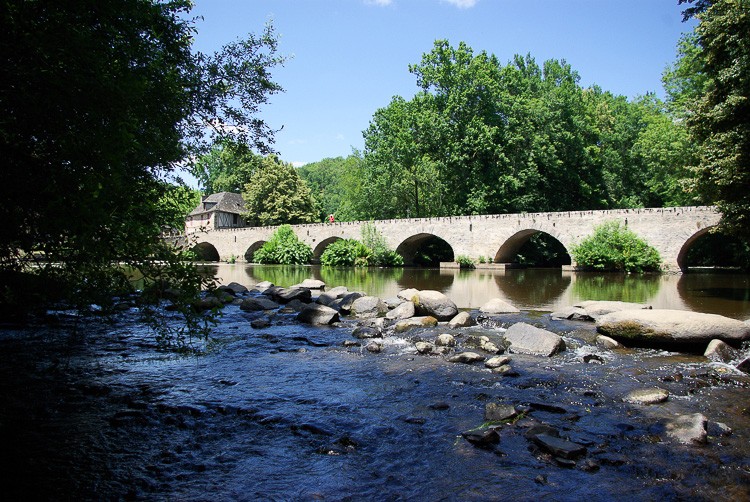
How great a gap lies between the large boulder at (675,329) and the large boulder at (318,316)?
5.28m

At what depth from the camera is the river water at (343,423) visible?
3754 millimetres

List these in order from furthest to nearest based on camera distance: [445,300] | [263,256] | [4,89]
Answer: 1. [263,256]
2. [445,300]
3. [4,89]

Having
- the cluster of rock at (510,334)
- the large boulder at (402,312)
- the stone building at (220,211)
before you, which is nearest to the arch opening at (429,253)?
the cluster of rock at (510,334)

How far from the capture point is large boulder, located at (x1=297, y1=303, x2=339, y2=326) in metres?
10.5

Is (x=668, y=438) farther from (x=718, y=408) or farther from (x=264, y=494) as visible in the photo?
(x=264, y=494)

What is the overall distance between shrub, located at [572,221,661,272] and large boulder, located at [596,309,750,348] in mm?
19256

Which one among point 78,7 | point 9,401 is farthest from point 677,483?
point 9,401

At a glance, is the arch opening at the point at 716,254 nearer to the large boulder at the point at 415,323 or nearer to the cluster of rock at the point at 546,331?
the cluster of rock at the point at 546,331

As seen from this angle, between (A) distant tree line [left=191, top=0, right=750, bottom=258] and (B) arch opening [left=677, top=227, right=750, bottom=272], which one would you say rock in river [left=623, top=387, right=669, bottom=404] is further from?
(B) arch opening [left=677, top=227, right=750, bottom=272]

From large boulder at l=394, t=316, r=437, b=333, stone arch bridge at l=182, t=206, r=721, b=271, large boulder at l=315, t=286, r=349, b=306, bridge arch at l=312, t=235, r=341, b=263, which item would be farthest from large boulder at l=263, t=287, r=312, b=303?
bridge arch at l=312, t=235, r=341, b=263

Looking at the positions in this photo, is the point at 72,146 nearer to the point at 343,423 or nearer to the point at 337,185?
the point at 343,423

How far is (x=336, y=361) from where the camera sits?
740cm

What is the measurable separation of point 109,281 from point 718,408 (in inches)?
245

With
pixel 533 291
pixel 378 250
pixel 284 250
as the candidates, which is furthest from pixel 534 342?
pixel 284 250
